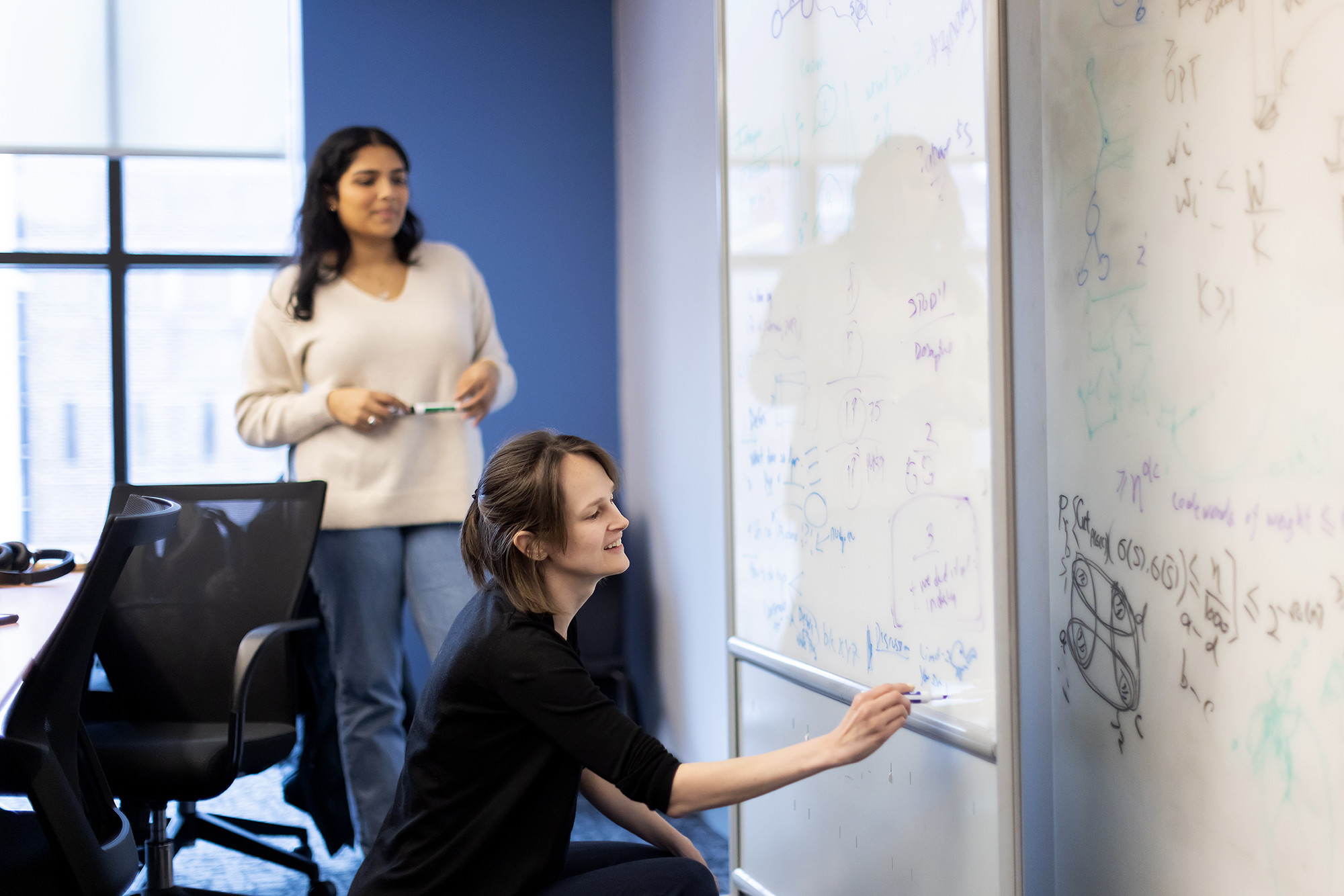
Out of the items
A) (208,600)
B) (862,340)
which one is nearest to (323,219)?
(208,600)

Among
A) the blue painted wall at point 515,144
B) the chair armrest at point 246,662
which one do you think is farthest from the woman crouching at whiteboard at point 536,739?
the blue painted wall at point 515,144

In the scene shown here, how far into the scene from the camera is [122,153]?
355 centimetres

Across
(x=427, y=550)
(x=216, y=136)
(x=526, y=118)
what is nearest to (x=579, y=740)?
(x=427, y=550)

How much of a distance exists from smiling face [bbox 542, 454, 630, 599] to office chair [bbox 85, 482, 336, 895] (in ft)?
2.86

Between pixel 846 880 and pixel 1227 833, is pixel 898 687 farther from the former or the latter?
pixel 846 880

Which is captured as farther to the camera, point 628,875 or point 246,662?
point 246,662

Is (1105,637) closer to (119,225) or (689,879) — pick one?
(689,879)

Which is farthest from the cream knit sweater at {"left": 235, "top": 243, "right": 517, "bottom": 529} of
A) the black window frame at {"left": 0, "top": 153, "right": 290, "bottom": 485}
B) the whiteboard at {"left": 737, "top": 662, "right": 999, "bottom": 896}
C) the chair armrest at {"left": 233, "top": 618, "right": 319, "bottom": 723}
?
the black window frame at {"left": 0, "top": 153, "right": 290, "bottom": 485}

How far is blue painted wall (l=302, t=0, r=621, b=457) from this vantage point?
139 inches

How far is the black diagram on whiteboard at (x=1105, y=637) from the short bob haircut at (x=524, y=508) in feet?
2.26

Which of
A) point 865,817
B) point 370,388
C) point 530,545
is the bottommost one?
point 865,817

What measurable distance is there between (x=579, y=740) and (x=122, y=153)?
10.4 ft

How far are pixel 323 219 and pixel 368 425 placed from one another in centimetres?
47

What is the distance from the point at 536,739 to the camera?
128cm
